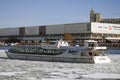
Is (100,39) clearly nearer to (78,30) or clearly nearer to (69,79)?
(78,30)

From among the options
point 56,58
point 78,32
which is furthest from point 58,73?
point 78,32

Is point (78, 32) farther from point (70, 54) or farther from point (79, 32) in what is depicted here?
point (70, 54)

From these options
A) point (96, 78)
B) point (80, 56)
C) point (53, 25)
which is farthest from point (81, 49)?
point (53, 25)

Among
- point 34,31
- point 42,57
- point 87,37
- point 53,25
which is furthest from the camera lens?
point 34,31

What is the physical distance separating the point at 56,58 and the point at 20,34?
114 meters

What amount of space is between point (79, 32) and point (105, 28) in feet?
36.2

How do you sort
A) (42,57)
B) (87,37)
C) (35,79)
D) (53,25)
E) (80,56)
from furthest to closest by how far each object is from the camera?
1. (53,25)
2. (87,37)
3. (42,57)
4. (80,56)
5. (35,79)

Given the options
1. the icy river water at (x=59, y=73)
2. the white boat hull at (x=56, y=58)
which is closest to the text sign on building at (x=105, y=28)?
the white boat hull at (x=56, y=58)

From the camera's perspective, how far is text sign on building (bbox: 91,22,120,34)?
410 ft

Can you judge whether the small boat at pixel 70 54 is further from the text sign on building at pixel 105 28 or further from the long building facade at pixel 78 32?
the text sign on building at pixel 105 28

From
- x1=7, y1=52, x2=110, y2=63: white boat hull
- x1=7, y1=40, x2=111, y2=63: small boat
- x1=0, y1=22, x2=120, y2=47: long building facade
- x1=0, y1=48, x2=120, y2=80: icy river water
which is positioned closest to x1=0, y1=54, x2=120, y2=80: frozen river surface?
x1=0, y1=48, x2=120, y2=80: icy river water

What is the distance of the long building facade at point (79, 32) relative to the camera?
12462 cm

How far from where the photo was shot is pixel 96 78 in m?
22.6

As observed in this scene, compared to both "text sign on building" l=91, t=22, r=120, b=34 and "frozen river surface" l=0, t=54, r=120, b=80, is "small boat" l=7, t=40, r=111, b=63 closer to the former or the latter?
"frozen river surface" l=0, t=54, r=120, b=80
